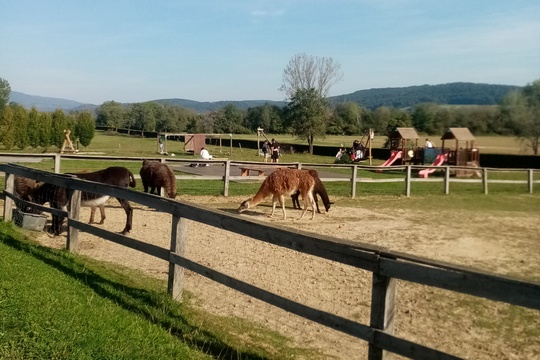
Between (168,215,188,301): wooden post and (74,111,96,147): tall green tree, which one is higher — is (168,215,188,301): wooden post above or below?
below

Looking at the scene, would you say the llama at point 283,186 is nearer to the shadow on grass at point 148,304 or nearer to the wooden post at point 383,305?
the shadow on grass at point 148,304

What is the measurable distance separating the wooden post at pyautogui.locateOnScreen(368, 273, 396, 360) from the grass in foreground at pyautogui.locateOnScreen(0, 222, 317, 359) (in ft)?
3.78

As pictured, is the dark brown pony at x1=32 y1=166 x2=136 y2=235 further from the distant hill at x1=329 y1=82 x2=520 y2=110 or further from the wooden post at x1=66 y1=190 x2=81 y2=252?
the distant hill at x1=329 y1=82 x2=520 y2=110

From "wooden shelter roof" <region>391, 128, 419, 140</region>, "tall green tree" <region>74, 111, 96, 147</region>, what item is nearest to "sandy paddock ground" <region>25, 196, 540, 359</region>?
"wooden shelter roof" <region>391, 128, 419, 140</region>

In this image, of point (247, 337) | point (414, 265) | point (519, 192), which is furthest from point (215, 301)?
point (519, 192)

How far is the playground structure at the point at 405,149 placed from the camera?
37094 mm

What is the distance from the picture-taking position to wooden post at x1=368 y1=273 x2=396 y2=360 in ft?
11.4

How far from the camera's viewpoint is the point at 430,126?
20234 millimetres

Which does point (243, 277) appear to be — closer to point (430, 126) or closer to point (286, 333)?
point (286, 333)

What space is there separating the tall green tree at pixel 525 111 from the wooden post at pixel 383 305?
42.7ft

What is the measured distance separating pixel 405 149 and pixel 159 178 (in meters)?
27.6

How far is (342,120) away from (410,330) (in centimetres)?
6471

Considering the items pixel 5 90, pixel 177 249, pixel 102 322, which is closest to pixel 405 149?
pixel 177 249

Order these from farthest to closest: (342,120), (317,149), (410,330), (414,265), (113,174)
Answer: (342,120) < (317,149) < (113,174) < (410,330) < (414,265)
